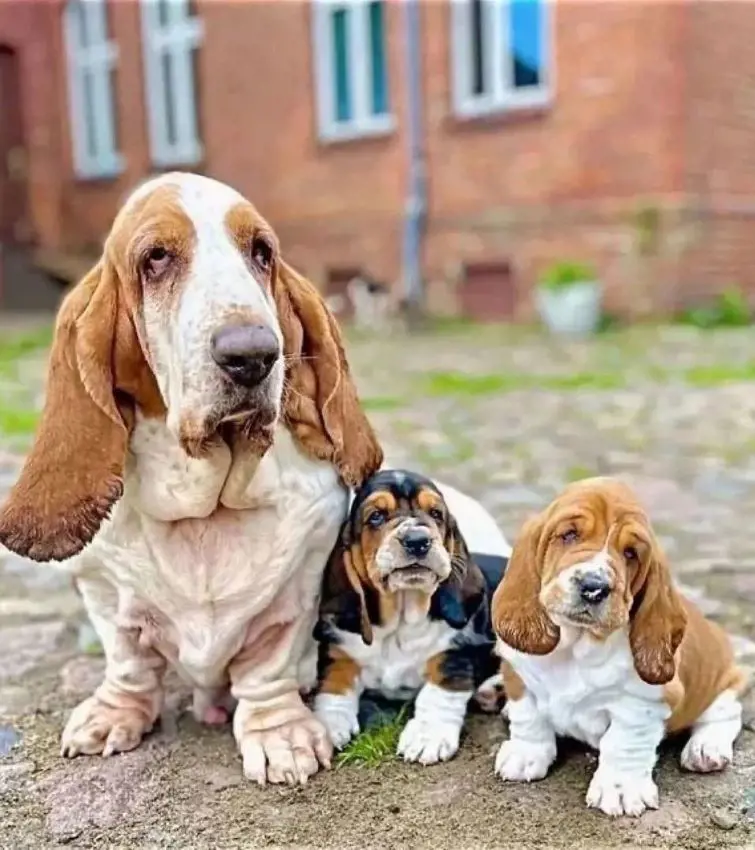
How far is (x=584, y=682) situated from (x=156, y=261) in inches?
47.5

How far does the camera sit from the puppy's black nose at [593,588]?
2275mm

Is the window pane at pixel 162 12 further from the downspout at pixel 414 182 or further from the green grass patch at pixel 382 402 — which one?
the green grass patch at pixel 382 402

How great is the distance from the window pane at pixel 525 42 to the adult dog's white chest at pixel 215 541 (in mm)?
12240

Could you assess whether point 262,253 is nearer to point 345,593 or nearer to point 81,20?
point 345,593

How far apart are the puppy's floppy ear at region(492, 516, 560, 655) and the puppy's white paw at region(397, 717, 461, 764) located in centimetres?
38

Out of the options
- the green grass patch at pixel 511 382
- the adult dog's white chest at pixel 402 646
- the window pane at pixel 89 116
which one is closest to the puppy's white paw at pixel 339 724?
the adult dog's white chest at pixel 402 646

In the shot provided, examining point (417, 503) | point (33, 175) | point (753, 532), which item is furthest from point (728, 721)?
point (33, 175)

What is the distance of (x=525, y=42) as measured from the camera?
46.3 feet

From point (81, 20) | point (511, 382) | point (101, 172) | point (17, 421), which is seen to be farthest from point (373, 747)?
point (81, 20)

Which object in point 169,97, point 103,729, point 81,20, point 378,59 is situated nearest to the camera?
point 103,729

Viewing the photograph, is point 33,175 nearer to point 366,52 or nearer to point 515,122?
point 366,52

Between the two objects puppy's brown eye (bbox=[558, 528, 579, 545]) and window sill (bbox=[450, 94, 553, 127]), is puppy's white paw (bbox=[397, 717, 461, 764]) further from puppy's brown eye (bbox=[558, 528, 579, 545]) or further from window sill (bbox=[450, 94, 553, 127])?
window sill (bbox=[450, 94, 553, 127])

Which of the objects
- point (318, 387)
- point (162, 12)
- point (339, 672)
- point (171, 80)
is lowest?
point (339, 672)

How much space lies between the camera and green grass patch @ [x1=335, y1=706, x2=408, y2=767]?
267 centimetres
